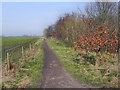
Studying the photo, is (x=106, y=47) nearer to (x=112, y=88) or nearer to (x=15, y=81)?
(x=112, y=88)

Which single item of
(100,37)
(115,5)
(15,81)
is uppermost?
(115,5)

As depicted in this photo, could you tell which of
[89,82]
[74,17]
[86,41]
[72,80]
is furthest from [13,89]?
[74,17]

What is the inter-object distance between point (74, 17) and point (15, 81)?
1730 cm

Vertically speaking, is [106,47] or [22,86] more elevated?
[106,47]

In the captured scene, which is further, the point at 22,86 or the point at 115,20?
the point at 115,20

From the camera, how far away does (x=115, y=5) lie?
12.9m

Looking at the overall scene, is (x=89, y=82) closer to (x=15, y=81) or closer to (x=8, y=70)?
(x=15, y=81)

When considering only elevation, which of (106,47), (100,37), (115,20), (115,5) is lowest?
(106,47)

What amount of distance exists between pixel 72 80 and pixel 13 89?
263 cm

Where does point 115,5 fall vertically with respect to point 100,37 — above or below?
above

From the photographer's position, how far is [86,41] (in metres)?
9.15

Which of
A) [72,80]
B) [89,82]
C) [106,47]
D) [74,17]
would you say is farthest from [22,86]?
[74,17]

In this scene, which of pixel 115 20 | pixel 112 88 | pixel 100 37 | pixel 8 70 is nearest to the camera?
pixel 112 88

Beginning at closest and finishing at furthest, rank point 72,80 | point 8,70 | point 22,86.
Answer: point 22,86, point 72,80, point 8,70
